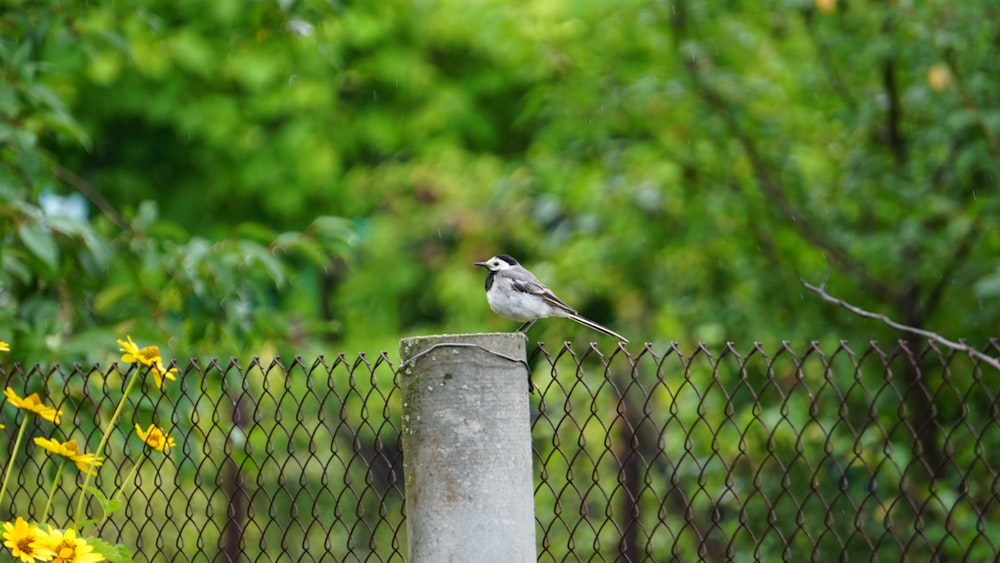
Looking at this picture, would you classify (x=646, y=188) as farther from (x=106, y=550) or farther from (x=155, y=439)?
(x=106, y=550)

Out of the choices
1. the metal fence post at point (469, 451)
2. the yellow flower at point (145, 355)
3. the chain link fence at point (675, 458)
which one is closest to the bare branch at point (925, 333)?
the chain link fence at point (675, 458)

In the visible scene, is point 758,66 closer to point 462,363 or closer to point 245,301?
point 245,301

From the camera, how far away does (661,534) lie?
623cm

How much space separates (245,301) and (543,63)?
287 centimetres

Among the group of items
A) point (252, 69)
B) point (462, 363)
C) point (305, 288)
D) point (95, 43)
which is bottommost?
point (462, 363)

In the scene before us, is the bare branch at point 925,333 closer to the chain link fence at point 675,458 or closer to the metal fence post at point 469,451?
the chain link fence at point 675,458

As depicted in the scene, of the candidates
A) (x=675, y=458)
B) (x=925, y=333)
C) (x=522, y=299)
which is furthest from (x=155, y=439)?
(x=675, y=458)

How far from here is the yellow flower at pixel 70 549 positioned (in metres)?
2.83

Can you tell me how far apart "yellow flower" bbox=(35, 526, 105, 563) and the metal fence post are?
29.5 inches

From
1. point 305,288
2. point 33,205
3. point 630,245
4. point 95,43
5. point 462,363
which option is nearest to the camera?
point 462,363

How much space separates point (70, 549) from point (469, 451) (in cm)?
95

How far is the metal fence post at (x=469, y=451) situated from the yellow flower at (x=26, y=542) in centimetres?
86

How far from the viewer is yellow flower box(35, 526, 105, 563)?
2.83 m

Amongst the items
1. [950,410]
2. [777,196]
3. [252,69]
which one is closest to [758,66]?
[777,196]
